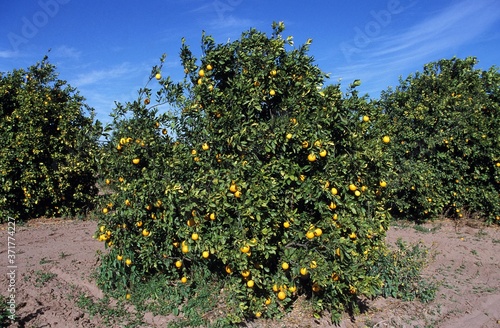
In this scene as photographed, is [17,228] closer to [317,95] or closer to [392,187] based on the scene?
[317,95]

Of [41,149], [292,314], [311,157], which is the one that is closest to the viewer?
[311,157]

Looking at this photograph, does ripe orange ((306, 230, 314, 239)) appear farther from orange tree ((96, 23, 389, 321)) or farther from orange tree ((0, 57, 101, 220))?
orange tree ((0, 57, 101, 220))

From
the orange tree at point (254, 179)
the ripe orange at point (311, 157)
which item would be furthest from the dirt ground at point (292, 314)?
the ripe orange at point (311, 157)

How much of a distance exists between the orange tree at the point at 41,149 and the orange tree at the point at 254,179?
347cm

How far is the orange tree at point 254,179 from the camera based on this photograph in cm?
307

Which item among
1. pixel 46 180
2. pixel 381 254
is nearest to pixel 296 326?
pixel 381 254

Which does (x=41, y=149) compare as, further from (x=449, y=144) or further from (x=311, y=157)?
(x=449, y=144)

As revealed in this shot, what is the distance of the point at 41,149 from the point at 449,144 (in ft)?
24.3

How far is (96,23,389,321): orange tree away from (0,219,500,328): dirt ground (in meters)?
0.51

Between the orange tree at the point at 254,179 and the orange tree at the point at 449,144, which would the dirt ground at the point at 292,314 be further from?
the orange tree at the point at 449,144

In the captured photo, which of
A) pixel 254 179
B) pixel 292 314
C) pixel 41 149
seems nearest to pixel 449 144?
pixel 292 314

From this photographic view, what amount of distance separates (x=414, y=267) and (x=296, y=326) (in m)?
1.68

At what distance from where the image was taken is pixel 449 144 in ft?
23.1

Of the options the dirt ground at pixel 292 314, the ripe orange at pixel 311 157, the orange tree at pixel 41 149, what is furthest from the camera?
the orange tree at pixel 41 149
